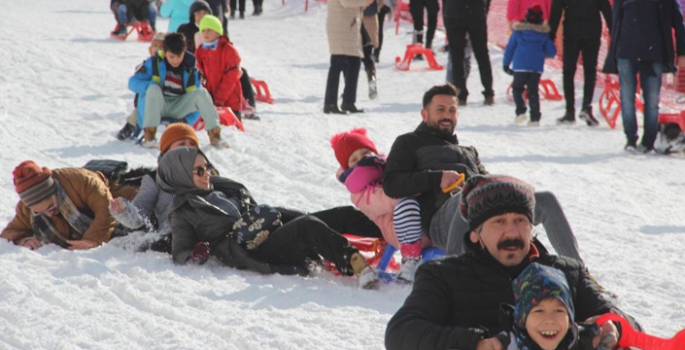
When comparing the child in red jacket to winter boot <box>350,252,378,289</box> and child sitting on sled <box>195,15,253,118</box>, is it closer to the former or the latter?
child sitting on sled <box>195,15,253,118</box>

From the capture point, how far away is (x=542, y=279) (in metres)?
2.47

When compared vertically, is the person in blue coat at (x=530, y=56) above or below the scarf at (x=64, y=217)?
above

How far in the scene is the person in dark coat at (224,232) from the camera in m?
4.70

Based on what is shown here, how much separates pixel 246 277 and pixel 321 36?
42.8 ft

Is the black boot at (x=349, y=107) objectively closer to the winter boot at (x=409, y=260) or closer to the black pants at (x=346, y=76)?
the black pants at (x=346, y=76)

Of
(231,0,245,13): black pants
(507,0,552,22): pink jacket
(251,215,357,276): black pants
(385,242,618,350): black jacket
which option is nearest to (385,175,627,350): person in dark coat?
(385,242,618,350): black jacket

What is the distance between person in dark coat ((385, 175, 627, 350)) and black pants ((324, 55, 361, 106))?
279 inches

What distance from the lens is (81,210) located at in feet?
17.1

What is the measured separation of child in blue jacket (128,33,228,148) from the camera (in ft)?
25.6

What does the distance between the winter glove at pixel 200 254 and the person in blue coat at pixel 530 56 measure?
19.0 feet

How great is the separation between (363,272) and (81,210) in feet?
5.47

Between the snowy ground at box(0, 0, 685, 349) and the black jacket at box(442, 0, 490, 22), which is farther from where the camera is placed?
the black jacket at box(442, 0, 490, 22)

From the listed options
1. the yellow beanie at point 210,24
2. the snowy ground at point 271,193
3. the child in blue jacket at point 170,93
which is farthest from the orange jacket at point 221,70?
the child in blue jacket at point 170,93

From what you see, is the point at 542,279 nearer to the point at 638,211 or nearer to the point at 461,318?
the point at 461,318
